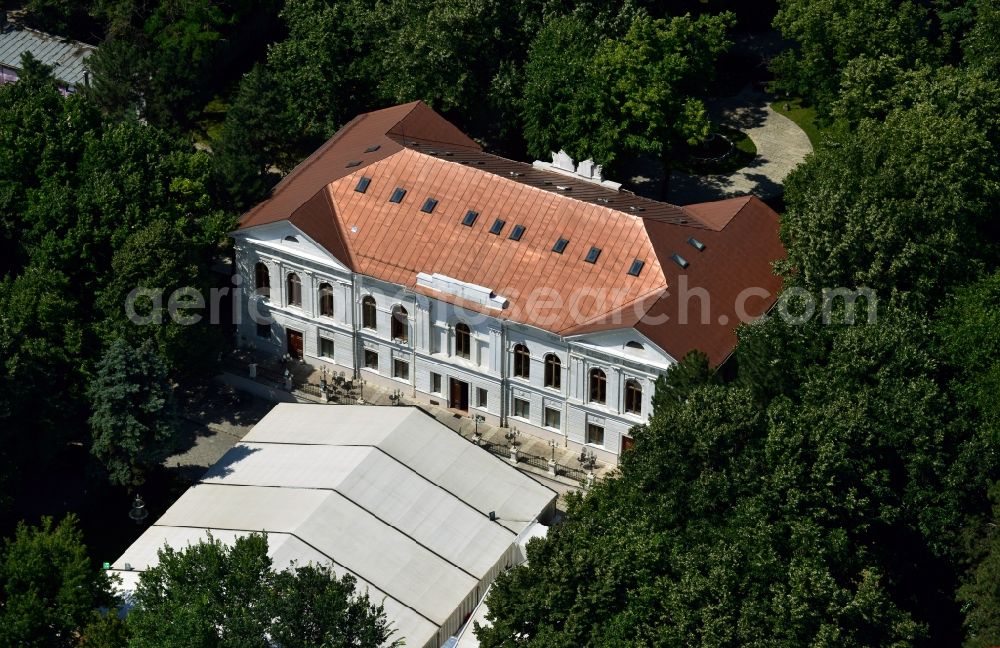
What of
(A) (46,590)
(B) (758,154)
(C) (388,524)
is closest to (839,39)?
(B) (758,154)

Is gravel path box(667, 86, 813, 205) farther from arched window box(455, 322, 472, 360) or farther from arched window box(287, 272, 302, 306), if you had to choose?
arched window box(287, 272, 302, 306)

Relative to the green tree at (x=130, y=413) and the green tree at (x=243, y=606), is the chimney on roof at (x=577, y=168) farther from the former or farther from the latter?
the green tree at (x=243, y=606)

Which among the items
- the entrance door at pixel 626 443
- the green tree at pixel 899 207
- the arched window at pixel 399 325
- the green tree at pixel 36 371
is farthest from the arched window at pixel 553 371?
the green tree at pixel 36 371

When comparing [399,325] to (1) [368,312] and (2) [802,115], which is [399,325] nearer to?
(1) [368,312]

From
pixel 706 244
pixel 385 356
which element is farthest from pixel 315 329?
pixel 706 244

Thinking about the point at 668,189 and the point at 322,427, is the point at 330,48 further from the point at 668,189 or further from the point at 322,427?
the point at 322,427

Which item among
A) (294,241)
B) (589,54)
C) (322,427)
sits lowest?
(322,427)

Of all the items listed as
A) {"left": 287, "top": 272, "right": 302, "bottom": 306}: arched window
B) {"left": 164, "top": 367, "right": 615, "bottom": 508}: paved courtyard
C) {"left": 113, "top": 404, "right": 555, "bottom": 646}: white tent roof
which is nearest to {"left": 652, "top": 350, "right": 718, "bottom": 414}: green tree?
{"left": 164, "top": 367, "right": 615, "bottom": 508}: paved courtyard
